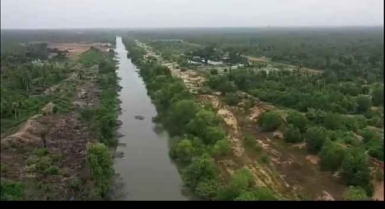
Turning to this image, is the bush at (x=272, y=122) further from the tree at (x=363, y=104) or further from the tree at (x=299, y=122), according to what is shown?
the tree at (x=363, y=104)

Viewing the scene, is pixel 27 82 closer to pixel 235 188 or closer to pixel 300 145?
pixel 300 145

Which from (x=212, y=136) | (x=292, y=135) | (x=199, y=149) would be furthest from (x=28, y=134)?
(x=292, y=135)

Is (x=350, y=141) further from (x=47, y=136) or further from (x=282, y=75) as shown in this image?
(x=282, y=75)

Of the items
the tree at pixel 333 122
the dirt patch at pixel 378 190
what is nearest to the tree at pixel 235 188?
the dirt patch at pixel 378 190

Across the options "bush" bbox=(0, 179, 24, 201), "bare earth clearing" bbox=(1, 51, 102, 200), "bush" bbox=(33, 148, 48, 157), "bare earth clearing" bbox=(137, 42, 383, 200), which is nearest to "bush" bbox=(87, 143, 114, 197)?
"bare earth clearing" bbox=(1, 51, 102, 200)

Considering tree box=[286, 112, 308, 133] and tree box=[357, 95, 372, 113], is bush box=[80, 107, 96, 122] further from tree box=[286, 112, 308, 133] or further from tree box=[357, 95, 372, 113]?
tree box=[357, 95, 372, 113]

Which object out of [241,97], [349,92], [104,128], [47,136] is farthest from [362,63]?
→ [47,136]

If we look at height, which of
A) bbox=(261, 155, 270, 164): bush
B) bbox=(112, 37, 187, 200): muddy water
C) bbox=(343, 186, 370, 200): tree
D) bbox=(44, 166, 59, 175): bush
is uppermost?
bbox=(343, 186, 370, 200): tree
